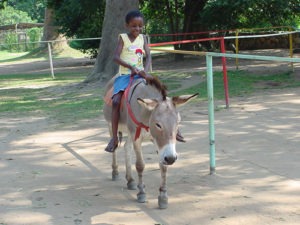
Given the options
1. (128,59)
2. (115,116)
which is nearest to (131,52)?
(128,59)

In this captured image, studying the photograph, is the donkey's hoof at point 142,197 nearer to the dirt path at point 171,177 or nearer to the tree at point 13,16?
the dirt path at point 171,177

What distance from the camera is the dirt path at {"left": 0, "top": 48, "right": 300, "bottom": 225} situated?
454 cm

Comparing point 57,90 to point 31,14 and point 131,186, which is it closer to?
point 131,186

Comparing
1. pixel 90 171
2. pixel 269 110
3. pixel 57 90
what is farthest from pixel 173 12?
pixel 90 171

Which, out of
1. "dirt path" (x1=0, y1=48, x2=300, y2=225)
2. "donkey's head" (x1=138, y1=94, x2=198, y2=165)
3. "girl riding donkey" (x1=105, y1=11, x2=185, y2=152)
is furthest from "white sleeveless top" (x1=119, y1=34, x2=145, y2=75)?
"dirt path" (x1=0, y1=48, x2=300, y2=225)

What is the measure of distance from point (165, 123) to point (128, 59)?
1.44 m

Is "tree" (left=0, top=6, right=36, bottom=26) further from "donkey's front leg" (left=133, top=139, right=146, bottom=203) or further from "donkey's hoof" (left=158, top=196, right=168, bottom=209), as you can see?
"donkey's hoof" (left=158, top=196, right=168, bottom=209)

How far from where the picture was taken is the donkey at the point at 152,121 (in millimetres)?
4199

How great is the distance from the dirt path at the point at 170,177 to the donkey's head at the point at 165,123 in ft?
2.22

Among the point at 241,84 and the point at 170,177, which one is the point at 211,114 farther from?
the point at 241,84

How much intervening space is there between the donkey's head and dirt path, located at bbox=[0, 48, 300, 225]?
2.22ft

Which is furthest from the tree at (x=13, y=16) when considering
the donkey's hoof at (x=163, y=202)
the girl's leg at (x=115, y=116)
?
the donkey's hoof at (x=163, y=202)

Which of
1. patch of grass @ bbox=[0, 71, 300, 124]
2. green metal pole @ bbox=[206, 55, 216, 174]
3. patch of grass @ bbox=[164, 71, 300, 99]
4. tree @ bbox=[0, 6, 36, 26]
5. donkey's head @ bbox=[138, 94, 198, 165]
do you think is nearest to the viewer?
donkey's head @ bbox=[138, 94, 198, 165]

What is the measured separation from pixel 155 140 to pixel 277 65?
49.0 ft
